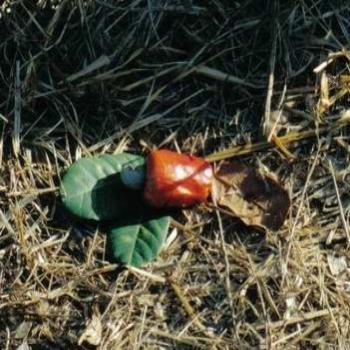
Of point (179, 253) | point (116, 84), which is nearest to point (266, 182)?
point (179, 253)

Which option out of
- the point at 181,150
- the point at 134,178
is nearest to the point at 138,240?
the point at 134,178

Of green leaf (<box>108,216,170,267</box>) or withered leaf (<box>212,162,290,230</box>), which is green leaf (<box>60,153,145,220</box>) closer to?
green leaf (<box>108,216,170,267</box>)

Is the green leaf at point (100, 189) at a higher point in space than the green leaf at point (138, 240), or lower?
higher

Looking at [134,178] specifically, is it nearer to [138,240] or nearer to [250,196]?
[138,240]

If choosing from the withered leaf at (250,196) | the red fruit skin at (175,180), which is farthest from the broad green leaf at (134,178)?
the withered leaf at (250,196)

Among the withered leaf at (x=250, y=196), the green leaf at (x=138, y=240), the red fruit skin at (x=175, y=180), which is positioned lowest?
the withered leaf at (x=250, y=196)

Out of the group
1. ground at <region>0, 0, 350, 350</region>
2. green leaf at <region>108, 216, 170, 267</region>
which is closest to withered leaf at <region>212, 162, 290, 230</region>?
ground at <region>0, 0, 350, 350</region>

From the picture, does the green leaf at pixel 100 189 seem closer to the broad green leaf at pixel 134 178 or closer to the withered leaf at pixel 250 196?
the broad green leaf at pixel 134 178
